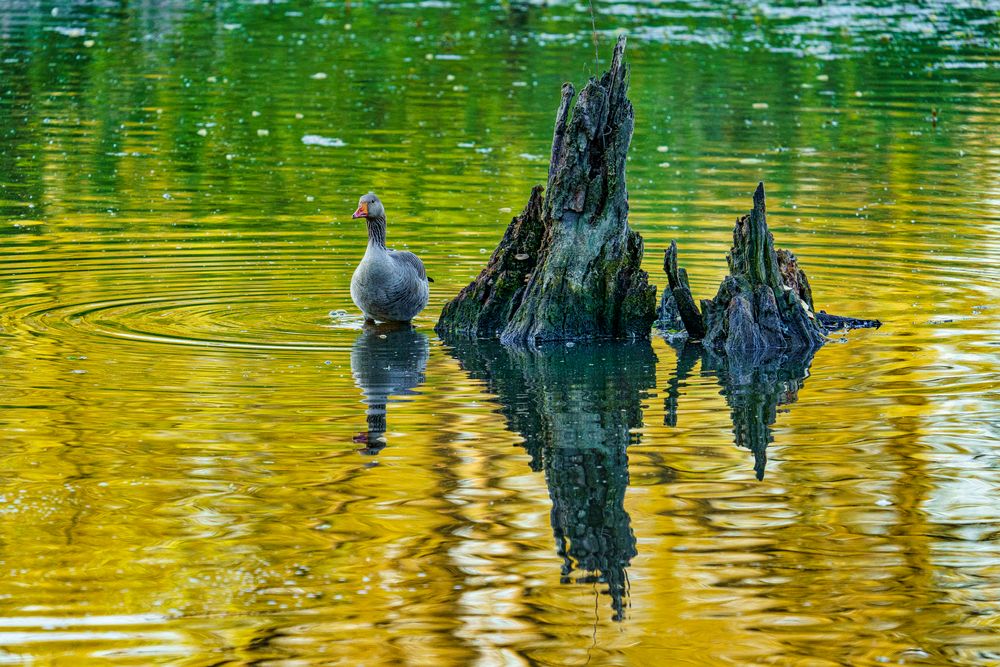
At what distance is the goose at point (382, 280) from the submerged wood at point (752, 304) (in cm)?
216

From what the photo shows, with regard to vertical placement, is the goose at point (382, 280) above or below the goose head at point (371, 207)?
below

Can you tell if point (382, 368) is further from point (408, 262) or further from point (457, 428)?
point (457, 428)

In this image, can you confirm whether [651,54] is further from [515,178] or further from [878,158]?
[515,178]

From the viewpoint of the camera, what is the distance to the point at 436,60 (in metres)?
33.4

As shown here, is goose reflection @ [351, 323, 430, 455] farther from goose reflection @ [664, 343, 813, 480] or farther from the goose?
goose reflection @ [664, 343, 813, 480]

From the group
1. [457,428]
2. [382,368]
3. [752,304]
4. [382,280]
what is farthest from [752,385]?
[382,280]

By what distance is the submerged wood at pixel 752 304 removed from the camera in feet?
38.2

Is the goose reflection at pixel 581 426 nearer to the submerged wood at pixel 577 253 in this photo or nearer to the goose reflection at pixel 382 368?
the submerged wood at pixel 577 253

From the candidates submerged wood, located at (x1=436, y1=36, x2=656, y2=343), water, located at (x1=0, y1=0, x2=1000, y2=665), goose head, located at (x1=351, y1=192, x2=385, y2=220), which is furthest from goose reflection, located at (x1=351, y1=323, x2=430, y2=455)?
goose head, located at (x1=351, y1=192, x2=385, y2=220)

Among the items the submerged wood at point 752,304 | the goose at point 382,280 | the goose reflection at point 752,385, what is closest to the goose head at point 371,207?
the goose at point 382,280

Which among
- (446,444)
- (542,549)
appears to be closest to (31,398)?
(446,444)

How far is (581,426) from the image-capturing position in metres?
9.45

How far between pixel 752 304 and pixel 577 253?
4.63 feet

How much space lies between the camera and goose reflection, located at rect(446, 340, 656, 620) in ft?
23.8
